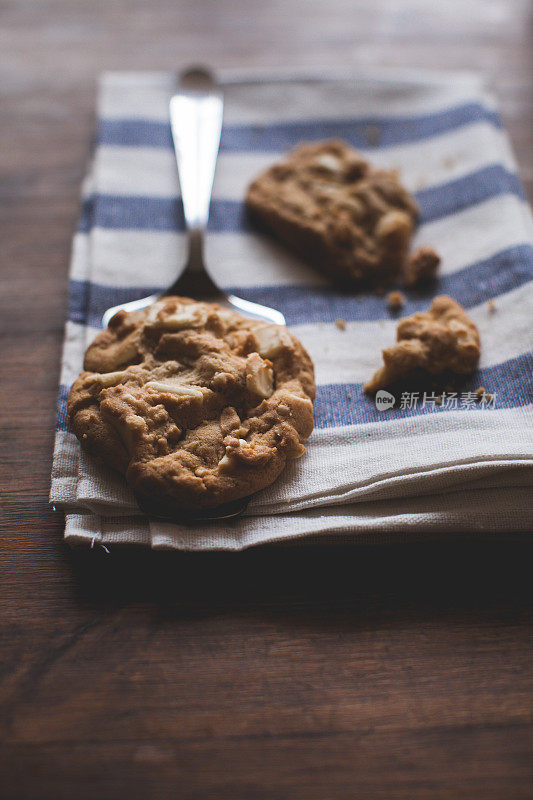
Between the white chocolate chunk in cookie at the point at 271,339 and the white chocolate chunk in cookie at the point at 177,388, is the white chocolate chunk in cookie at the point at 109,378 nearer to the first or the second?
the white chocolate chunk in cookie at the point at 177,388

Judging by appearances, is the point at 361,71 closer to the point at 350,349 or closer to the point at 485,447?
the point at 350,349

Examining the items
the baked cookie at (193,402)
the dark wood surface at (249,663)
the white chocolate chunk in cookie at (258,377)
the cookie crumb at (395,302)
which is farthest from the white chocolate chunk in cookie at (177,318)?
the cookie crumb at (395,302)

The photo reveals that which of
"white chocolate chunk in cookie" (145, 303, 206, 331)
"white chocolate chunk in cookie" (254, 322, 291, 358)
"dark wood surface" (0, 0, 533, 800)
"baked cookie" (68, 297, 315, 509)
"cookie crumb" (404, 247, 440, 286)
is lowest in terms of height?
"dark wood surface" (0, 0, 533, 800)

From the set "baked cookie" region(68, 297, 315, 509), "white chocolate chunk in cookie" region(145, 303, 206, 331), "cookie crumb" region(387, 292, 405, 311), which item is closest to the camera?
"baked cookie" region(68, 297, 315, 509)

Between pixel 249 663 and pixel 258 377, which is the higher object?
pixel 258 377

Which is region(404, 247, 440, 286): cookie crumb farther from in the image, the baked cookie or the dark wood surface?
the dark wood surface

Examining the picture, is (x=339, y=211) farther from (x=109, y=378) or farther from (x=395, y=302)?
(x=109, y=378)

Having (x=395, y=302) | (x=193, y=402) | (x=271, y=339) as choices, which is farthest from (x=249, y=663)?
(x=395, y=302)

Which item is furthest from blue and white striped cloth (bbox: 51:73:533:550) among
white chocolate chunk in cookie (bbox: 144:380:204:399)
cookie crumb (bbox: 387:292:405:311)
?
white chocolate chunk in cookie (bbox: 144:380:204:399)
